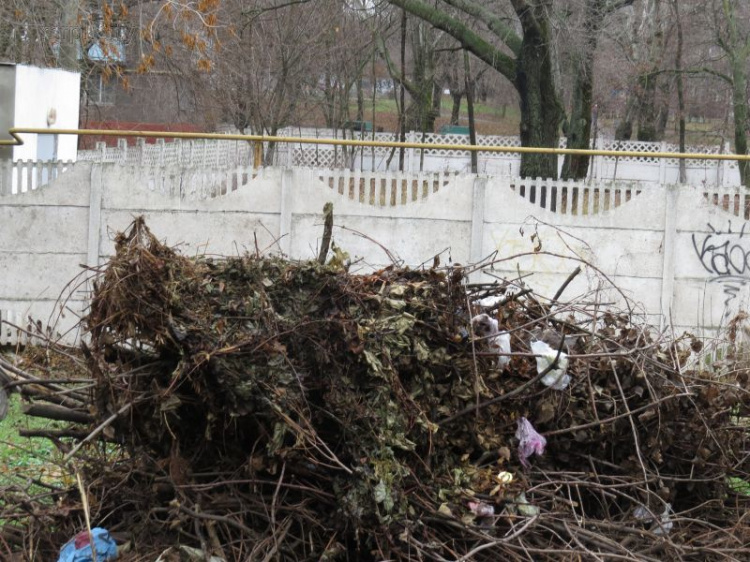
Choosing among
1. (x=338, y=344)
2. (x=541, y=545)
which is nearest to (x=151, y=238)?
(x=338, y=344)

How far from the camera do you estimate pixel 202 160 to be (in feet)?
68.4

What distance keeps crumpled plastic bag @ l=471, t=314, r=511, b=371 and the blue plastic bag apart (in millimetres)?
1758

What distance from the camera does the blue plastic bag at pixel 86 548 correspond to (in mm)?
3881

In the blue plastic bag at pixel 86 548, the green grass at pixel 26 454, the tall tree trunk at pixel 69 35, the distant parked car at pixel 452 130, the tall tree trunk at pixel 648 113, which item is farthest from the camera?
the distant parked car at pixel 452 130

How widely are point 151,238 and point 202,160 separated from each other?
57.2 ft

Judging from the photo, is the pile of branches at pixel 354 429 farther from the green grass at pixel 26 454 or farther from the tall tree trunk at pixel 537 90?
the tall tree trunk at pixel 537 90

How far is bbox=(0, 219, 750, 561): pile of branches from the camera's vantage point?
3.75 metres

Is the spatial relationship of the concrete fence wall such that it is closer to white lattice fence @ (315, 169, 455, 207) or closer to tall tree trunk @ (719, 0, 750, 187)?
white lattice fence @ (315, 169, 455, 207)

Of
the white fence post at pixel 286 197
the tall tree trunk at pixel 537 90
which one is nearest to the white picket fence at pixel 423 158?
the tall tree trunk at pixel 537 90

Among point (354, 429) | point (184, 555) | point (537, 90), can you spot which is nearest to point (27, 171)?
point (184, 555)

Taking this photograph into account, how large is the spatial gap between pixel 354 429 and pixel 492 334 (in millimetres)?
849

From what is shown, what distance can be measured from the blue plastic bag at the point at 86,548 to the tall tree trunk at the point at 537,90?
15.0 m

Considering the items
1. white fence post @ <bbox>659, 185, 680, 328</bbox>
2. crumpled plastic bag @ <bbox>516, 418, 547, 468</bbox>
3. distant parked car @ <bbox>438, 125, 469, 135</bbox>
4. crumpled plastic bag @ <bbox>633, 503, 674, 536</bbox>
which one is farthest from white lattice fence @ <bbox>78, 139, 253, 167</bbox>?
distant parked car @ <bbox>438, 125, 469, 135</bbox>

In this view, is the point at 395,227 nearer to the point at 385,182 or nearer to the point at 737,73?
the point at 385,182
